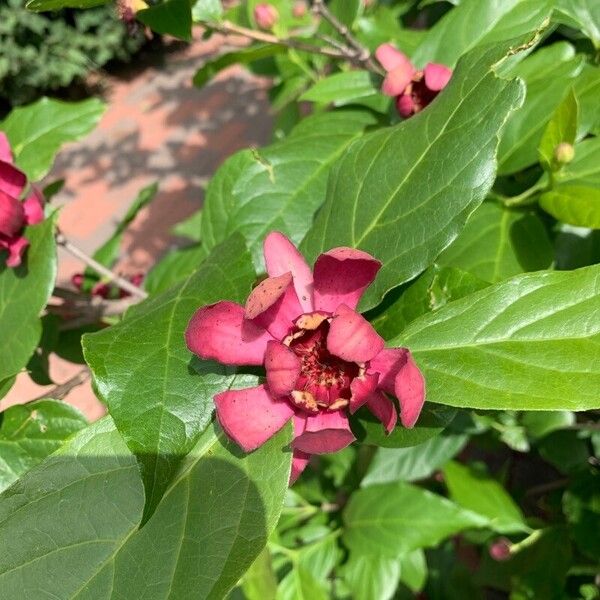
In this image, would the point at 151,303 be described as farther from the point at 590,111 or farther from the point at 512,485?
the point at 512,485

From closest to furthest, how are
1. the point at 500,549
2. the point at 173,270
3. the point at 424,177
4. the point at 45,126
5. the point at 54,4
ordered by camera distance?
the point at 424,177, the point at 54,4, the point at 45,126, the point at 173,270, the point at 500,549

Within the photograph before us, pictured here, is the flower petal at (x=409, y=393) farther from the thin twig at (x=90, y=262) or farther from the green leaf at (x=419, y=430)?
the thin twig at (x=90, y=262)

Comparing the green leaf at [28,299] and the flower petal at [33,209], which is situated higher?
the flower petal at [33,209]

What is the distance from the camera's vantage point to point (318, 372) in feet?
1.77

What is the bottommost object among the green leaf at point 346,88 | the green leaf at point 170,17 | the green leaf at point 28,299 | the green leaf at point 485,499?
the green leaf at point 485,499

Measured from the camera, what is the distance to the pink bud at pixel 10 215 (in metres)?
0.82

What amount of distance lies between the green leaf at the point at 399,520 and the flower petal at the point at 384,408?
803 millimetres

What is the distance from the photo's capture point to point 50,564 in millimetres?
537

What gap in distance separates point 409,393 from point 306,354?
0.34 ft

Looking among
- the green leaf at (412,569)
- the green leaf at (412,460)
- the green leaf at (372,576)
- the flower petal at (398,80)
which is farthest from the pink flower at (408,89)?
the green leaf at (412,569)

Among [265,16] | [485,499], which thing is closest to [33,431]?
[485,499]

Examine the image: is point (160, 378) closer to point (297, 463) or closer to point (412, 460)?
point (297, 463)

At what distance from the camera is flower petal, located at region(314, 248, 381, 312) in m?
0.50

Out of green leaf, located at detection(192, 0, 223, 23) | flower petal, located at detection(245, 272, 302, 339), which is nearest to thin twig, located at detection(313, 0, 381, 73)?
green leaf, located at detection(192, 0, 223, 23)
